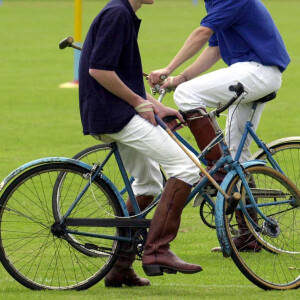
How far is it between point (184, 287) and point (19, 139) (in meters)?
7.96

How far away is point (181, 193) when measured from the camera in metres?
7.12

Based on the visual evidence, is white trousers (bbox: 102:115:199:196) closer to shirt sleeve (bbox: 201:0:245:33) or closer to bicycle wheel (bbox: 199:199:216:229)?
bicycle wheel (bbox: 199:199:216:229)

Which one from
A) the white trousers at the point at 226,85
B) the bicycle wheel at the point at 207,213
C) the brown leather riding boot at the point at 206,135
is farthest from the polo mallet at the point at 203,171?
the white trousers at the point at 226,85

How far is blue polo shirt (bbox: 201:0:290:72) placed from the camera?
8297 millimetres

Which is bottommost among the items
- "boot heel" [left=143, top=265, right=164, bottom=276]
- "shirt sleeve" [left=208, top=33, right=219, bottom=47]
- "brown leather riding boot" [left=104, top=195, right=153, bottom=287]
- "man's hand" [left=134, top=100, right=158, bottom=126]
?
"brown leather riding boot" [left=104, top=195, right=153, bottom=287]

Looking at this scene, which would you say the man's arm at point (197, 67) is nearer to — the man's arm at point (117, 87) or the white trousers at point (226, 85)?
the white trousers at point (226, 85)

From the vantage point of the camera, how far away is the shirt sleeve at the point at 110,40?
686 cm

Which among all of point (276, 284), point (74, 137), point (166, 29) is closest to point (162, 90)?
point (276, 284)

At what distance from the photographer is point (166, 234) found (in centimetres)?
714

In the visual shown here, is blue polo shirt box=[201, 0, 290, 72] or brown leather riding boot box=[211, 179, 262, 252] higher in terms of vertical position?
blue polo shirt box=[201, 0, 290, 72]

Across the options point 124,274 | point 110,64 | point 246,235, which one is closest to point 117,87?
point 110,64

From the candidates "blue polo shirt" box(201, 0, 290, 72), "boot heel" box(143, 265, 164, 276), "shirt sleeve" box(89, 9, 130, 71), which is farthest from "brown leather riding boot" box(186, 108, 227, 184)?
"shirt sleeve" box(89, 9, 130, 71)

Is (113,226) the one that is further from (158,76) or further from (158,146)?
(158,76)

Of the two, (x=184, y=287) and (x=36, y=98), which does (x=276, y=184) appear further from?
(x=36, y=98)
